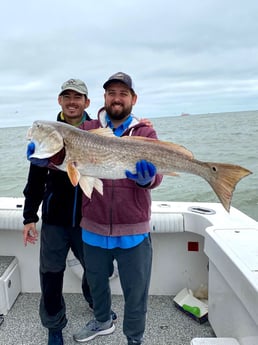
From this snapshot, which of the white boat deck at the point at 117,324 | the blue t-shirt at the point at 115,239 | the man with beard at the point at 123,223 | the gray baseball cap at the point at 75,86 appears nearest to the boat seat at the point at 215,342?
the man with beard at the point at 123,223

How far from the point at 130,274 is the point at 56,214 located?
75 centimetres

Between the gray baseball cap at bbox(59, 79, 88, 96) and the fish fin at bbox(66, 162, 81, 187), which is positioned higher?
the gray baseball cap at bbox(59, 79, 88, 96)

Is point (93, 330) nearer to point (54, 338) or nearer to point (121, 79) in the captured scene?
point (54, 338)

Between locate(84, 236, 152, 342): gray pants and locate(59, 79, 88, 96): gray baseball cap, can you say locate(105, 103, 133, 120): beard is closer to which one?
locate(59, 79, 88, 96): gray baseball cap

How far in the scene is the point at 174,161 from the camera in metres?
2.17

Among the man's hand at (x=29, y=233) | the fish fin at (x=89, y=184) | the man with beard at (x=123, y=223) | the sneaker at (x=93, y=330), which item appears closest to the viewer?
Result: the fish fin at (x=89, y=184)

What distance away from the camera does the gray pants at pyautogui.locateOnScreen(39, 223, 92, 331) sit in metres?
2.71

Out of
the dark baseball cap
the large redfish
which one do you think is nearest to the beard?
the dark baseball cap

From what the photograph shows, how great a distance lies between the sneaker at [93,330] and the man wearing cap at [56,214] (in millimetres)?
233

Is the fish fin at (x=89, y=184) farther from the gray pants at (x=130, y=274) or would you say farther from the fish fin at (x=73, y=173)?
the gray pants at (x=130, y=274)

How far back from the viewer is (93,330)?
119 inches

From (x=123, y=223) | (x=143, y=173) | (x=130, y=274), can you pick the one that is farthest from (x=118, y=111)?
(x=130, y=274)

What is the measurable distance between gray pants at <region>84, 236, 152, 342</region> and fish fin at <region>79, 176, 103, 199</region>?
514 millimetres

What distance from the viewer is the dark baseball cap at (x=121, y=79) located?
241cm
